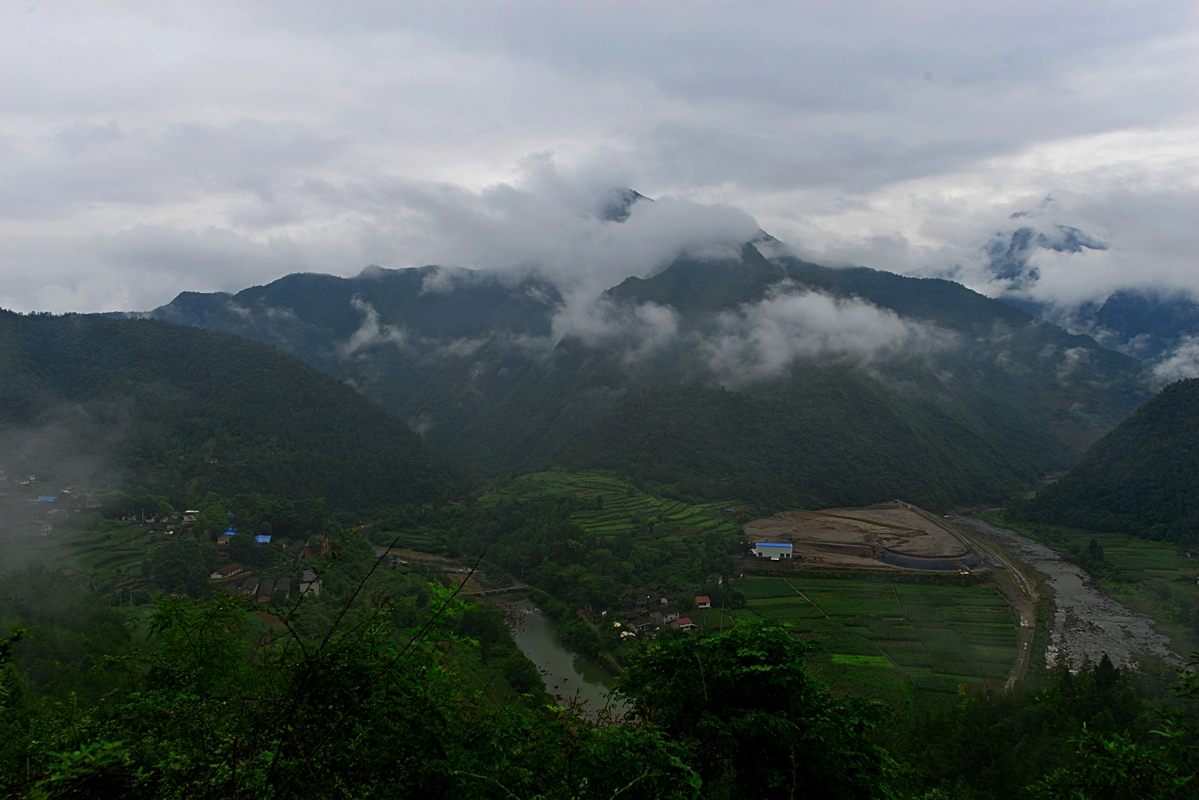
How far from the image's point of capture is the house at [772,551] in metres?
50.0

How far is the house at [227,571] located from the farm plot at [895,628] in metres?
34.9

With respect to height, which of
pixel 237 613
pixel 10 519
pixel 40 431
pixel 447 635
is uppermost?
pixel 447 635

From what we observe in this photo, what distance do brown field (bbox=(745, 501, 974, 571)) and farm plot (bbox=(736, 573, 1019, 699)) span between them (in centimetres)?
347

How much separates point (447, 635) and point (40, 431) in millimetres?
67681

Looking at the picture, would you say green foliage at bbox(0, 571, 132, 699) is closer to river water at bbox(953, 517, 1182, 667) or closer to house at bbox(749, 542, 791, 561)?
house at bbox(749, 542, 791, 561)

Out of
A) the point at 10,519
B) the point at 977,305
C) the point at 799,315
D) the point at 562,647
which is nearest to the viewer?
the point at 562,647

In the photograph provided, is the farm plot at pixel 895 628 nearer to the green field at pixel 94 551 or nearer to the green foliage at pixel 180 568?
the green foliage at pixel 180 568

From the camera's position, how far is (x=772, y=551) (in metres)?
50.4

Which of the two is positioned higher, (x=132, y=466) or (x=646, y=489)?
(x=132, y=466)

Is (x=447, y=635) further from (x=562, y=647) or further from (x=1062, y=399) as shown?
(x=1062, y=399)

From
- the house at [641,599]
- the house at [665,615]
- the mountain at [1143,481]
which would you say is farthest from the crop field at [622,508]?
the mountain at [1143,481]

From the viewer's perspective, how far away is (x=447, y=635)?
6.86 metres

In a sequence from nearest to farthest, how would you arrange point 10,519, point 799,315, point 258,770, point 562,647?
1. point 258,770
2. point 562,647
3. point 10,519
4. point 799,315

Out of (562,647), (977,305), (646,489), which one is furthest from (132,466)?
(977,305)
